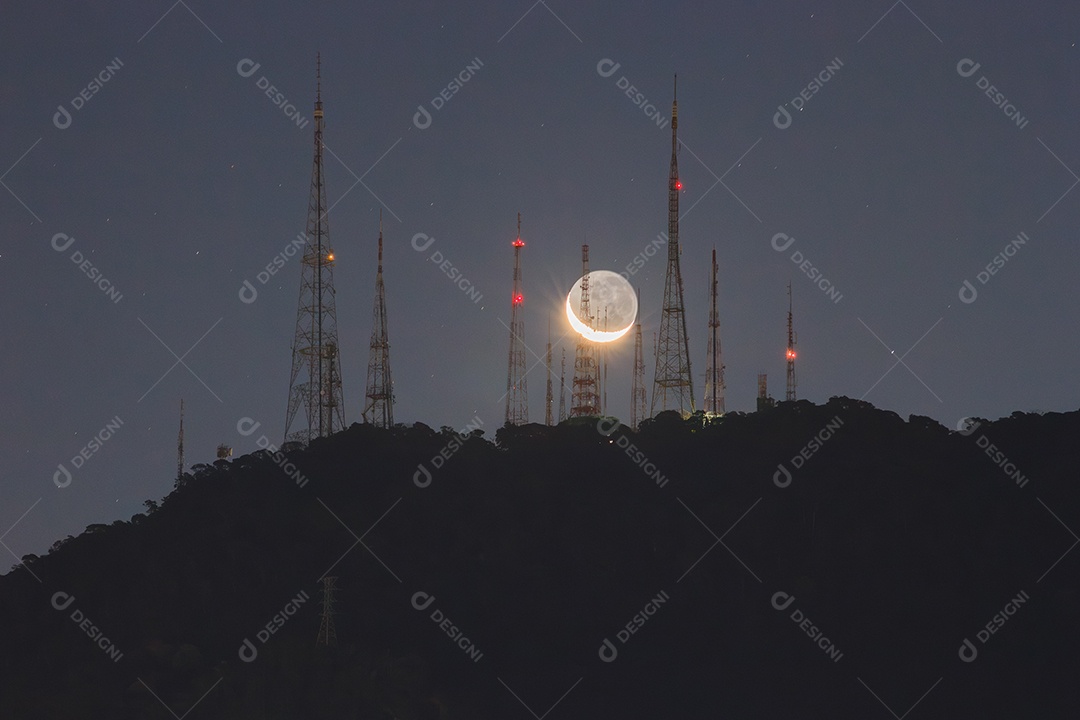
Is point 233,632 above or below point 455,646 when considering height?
above

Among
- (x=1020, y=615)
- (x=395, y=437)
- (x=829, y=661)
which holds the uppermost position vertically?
(x=395, y=437)

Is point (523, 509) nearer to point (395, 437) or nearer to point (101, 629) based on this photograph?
point (395, 437)

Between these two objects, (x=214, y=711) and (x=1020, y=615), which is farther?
(x=1020, y=615)

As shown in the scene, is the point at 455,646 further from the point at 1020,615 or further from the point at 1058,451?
the point at 1058,451

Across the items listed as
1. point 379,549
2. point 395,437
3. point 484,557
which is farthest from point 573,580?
point 395,437

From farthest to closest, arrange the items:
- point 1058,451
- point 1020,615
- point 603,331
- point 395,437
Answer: point 603,331 → point 395,437 → point 1058,451 → point 1020,615

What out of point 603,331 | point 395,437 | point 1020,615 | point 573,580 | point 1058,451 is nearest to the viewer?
point 1020,615
